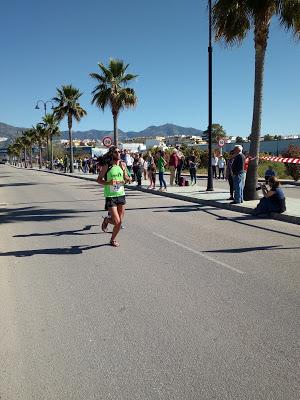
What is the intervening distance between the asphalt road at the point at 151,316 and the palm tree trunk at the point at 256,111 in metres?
5.75

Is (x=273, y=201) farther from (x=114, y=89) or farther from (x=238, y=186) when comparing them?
(x=114, y=89)

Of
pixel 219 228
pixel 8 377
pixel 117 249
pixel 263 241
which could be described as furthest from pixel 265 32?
pixel 8 377

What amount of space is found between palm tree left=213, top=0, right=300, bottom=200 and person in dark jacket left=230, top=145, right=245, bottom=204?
38.5 inches

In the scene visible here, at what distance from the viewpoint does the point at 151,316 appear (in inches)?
199

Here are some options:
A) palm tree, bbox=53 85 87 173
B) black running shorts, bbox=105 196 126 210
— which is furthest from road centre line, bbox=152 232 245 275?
palm tree, bbox=53 85 87 173

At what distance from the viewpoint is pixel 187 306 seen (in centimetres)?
Result: 534

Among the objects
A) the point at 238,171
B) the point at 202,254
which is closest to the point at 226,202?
the point at 238,171

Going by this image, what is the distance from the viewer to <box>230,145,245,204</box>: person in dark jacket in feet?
47.4

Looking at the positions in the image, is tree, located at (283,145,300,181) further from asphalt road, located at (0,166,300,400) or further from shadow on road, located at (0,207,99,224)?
asphalt road, located at (0,166,300,400)

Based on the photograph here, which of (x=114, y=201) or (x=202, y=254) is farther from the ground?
(x=114, y=201)

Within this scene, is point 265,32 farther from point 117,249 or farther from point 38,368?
point 38,368

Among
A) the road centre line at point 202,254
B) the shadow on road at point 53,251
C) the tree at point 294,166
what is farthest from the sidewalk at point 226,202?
the tree at point 294,166

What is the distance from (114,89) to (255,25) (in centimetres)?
1859

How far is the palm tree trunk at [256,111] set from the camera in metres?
15.1
